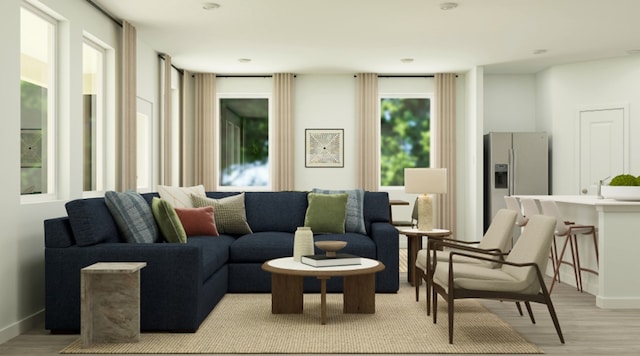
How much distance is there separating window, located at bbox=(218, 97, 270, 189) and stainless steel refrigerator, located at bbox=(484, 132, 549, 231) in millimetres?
3461

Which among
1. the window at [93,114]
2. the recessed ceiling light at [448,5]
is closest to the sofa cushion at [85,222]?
the window at [93,114]

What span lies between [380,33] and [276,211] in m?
2.34

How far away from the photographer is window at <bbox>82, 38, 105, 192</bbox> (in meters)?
5.62

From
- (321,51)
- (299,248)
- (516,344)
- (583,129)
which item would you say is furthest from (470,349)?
(583,129)

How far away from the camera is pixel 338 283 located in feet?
17.4

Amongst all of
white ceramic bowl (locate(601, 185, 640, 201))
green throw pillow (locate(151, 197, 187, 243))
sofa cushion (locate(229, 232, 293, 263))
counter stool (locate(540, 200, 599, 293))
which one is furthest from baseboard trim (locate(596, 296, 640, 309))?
green throw pillow (locate(151, 197, 187, 243))

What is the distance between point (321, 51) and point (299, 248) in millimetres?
3882

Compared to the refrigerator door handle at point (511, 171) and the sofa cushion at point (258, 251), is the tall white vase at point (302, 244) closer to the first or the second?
the sofa cushion at point (258, 251)

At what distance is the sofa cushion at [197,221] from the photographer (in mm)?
5535

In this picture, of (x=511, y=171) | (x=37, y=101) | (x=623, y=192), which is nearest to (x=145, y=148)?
(x=37, y=101)

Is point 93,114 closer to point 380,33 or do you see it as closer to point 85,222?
point 85,222

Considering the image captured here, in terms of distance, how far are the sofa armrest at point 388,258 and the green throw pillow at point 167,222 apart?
173cm

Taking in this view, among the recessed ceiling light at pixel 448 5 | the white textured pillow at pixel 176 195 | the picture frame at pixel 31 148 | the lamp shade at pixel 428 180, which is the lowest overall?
the white textured pillow at pixel 176 195

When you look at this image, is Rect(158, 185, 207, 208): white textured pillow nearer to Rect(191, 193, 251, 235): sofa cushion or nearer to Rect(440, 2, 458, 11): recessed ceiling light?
Rect(191, 193, 251, 235): sofa cushion
